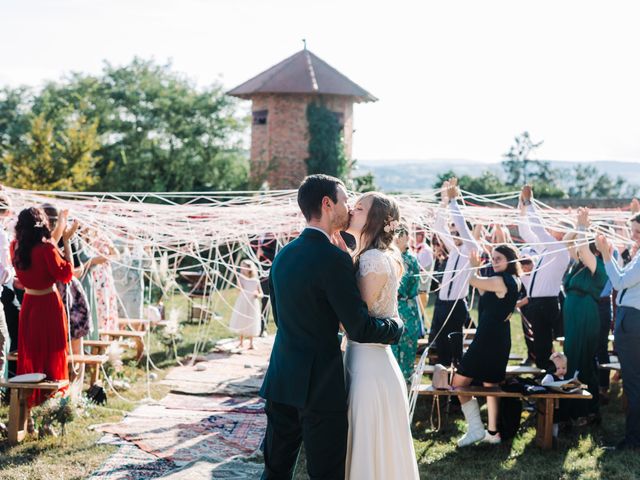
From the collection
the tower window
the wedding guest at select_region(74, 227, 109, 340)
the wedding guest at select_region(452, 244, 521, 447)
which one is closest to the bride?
the wedding guest at select_region(452, 244, 521, 447)

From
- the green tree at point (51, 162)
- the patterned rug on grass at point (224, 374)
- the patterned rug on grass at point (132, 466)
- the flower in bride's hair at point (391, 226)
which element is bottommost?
the patterned rug on grass at point (224, 374)

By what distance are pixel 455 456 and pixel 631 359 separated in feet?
5.52

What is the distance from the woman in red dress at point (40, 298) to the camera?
5777 mm

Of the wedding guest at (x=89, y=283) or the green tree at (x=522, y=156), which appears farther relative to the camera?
the green tree at (x=522, y=156)

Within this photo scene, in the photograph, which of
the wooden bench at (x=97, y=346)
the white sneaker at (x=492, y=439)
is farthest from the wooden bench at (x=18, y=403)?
the white sneaker at (x=492, y=439)

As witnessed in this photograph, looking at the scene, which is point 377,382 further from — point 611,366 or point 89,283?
point 89,283

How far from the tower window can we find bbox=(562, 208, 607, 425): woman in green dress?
19.1m

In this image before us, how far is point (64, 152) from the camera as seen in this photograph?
24.1 meters

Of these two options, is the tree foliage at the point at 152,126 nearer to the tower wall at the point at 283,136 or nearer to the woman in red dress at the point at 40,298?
the tower wall at the point at 283,136

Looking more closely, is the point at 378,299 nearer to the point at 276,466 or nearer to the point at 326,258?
the point at 326,258

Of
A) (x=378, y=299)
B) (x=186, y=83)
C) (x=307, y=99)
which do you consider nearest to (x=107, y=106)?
(x=186, y=83)

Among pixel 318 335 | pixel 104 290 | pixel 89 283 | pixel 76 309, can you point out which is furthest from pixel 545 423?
pixel 104 290

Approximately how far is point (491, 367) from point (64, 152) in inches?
825

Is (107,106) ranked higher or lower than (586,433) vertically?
higher
